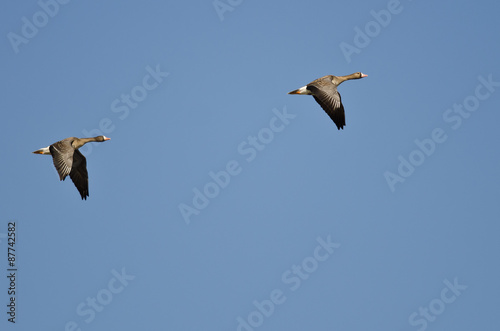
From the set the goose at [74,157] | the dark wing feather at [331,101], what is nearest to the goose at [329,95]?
the dark wing feather at [331,101]

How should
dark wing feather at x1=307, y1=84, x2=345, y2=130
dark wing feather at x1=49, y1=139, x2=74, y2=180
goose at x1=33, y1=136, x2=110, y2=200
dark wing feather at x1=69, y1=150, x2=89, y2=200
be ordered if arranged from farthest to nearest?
dark wing feather at x1=69, y1=150, x2=89, y2=200 < dark wing feather at x1=307, y1=84, x2=345, y2=130 < goose at x1=33, y1=136, x2=110, y2=200 < dark wing feather at x1=49, y1=139, x2=74, y2=180

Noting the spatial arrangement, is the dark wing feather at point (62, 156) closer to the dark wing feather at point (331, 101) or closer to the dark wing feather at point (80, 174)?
the dark wing feather at point (80, 174)

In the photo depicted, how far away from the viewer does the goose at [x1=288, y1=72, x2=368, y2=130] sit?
41.3 metres

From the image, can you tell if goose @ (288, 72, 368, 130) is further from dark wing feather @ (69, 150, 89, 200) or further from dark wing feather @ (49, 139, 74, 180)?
dark wing feather @ (49, 139, 74, 180)

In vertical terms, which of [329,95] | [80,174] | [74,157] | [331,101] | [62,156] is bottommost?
[331,101]

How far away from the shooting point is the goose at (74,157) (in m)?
40.0

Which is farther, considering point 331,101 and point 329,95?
point 329,95

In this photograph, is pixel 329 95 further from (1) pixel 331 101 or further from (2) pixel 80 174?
(2) pixel 80 174

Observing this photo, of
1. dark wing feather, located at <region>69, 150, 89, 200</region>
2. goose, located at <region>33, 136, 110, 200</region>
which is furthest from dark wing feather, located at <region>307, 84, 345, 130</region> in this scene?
dark wing feather, located at <region>69, 150, 89, 200</region>

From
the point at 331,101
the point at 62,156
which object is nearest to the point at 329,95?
the point at 331,101

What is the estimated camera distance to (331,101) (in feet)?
137

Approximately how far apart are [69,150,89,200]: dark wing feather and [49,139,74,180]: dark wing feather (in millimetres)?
3394

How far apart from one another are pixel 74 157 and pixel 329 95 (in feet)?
40.3

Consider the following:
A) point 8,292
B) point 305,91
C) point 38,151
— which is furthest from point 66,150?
point 305,91
